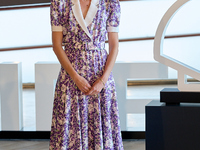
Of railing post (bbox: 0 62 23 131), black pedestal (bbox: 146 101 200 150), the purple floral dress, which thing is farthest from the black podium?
railing post (bbox: 0 62 23 131)

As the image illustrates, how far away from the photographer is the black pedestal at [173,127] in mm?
2041

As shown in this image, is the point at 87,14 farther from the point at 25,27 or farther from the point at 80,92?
the point at 25,27

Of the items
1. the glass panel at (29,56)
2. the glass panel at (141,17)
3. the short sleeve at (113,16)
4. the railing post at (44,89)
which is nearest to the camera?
the short sleeve at (113,16)

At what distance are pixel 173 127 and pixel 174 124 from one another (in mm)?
18

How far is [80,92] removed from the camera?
1.97 metres

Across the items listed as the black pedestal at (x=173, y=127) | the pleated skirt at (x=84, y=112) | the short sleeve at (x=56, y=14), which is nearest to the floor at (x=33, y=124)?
the black pedestal at (x=173, y=127)

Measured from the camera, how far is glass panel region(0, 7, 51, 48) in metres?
4.16

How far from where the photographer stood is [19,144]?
330 centimetres

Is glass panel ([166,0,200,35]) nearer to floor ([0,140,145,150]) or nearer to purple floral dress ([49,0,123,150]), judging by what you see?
floor ([0,140,145,150])

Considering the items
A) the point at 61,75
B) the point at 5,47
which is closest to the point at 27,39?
the point at 5,47

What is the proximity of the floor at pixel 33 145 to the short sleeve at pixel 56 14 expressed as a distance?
4.76ft

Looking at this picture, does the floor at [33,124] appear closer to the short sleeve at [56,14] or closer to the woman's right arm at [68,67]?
the woman's right arm at [68,67]

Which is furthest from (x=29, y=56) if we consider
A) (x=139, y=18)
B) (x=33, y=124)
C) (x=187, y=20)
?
(x=187, y=20)

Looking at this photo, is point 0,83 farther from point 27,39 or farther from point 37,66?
point 27,39
